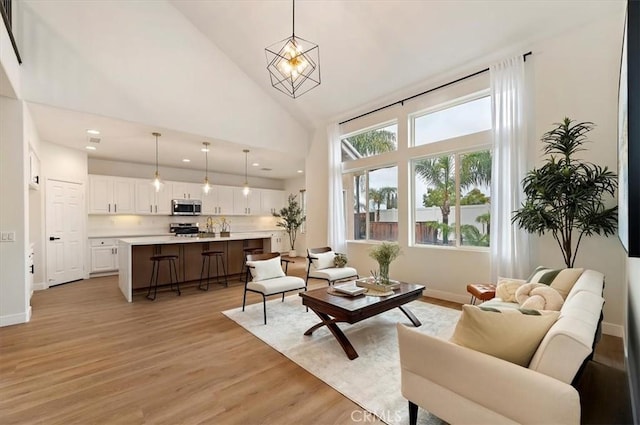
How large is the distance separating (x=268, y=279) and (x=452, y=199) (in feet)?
10.4

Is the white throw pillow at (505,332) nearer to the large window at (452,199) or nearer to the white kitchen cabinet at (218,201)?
the large window at (452,199)

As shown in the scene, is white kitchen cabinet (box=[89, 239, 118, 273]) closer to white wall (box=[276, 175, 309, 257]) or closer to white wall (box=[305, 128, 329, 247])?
white wall (box=[305, 128, 329, 247])

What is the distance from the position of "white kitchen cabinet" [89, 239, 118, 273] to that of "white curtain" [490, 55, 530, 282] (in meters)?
7.80

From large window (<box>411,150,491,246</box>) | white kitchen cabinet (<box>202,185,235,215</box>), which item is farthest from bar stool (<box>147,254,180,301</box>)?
large window (<box>411,150,491,246</box>)

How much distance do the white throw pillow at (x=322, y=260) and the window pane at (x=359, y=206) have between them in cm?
142

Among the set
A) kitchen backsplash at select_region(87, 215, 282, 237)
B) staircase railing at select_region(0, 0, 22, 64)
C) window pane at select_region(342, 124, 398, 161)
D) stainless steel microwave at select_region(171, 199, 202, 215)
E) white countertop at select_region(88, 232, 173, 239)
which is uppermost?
staircase railing at select_region(0, 0, 22, 64)

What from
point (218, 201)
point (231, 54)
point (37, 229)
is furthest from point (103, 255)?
point (231, 54)

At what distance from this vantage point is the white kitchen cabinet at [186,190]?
310 inches

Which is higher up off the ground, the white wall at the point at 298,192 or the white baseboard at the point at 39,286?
the white wall at the point at 298,192

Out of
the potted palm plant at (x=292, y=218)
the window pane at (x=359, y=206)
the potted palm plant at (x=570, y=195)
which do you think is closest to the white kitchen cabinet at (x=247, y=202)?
the potted palm plant at (x=292, y=218)

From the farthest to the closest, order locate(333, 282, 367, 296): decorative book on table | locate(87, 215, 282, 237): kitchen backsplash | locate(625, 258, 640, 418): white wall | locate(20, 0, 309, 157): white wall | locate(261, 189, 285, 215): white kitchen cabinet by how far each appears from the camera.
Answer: locate(261, 189, 285, 215): white kitchen cabinet, locate(87, 215, 282, 237): kitchen backsplash, locate(20, 0, 309, 157): white wall, locate(333, 282, 367, 296): decorative book on table, locate(625, 258, 640, 418): white wall

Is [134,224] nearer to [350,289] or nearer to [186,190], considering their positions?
[186,190]

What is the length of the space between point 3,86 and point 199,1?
9.72 ft

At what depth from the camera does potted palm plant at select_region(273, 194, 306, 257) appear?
9633 mm
